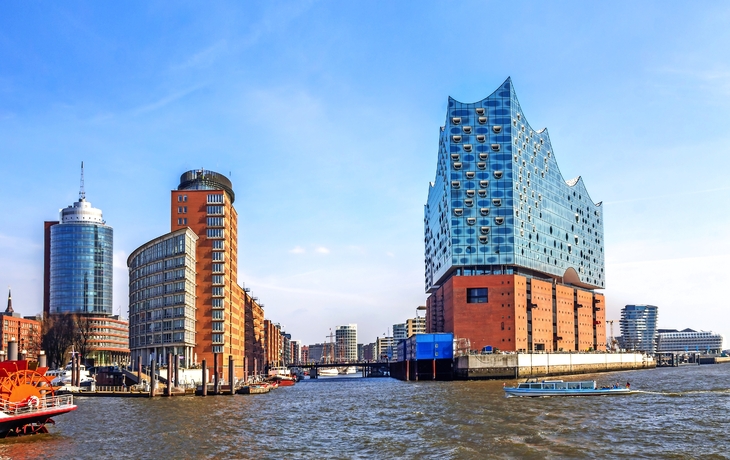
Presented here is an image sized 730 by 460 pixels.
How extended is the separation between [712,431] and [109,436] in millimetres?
54425

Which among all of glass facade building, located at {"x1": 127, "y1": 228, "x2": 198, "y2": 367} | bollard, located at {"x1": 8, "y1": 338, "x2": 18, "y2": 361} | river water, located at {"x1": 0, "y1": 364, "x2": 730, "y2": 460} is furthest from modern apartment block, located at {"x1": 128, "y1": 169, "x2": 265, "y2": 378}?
bollard, located at {"x1": 8, "y1": 338, "x2": 18, "y2": 361}

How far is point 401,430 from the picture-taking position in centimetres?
7225

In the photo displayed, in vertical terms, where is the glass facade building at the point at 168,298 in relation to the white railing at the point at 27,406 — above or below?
above

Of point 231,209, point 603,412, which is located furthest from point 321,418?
point 231,209

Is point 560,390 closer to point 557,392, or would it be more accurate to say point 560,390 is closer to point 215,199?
point 557,392

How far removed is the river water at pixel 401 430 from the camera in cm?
5881

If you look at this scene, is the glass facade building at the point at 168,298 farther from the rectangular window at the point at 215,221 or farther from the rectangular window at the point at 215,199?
the rectangular window at the point at 215,199

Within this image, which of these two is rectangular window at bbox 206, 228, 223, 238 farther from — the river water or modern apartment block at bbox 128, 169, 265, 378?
the river water

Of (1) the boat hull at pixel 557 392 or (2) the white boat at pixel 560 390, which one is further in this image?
(2) the white boat at pixel 560 390

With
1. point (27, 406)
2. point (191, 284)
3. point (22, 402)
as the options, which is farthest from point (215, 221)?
point (22, 402)

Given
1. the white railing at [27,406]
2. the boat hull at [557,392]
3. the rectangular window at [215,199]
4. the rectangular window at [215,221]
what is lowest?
the boat hull at [557,392]

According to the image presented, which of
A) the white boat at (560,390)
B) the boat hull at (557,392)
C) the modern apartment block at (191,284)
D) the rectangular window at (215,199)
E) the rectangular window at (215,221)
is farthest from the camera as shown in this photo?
the rectangular window at (215,199)

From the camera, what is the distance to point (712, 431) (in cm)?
6819

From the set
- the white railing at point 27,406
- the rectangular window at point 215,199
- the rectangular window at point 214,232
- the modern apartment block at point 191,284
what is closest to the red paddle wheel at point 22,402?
the white railing at point 27,406
